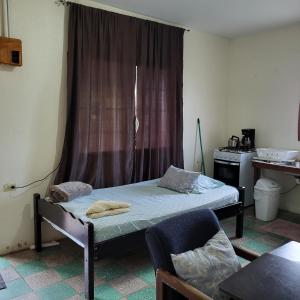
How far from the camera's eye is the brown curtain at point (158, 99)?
3.78m

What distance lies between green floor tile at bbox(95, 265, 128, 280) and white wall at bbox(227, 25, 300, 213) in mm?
2826

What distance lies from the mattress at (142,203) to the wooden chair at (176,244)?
2.68 ft

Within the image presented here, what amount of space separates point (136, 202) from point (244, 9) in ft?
8.29

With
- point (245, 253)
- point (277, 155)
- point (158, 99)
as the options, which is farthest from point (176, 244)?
point (277, 155)

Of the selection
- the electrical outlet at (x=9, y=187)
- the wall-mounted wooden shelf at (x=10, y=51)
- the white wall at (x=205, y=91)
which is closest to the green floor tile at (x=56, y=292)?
the electrical outlet at (x=9, y=187)

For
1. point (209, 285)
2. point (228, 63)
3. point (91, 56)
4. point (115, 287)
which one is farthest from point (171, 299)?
point (228, 63)

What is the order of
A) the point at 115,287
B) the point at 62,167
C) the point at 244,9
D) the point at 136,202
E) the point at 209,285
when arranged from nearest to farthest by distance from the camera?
the point at 209,285
the point at 115,287
the point at 136,202
the point at 62,167
the point at 244,9

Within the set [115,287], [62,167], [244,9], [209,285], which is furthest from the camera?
[244,9]

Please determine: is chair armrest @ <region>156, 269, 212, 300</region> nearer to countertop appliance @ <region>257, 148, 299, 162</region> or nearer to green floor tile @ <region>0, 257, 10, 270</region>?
green floor tile @ <region>0, 257, 10, 270</region>

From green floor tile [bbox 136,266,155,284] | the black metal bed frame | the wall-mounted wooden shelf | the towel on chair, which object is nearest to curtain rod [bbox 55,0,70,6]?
the wall-mounted wooden shelf

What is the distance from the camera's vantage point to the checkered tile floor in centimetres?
238

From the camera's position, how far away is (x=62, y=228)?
8.60 ft

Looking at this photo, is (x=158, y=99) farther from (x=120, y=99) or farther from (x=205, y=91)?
(x=205, y=91)

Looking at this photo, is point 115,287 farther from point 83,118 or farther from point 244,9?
point 244,9
